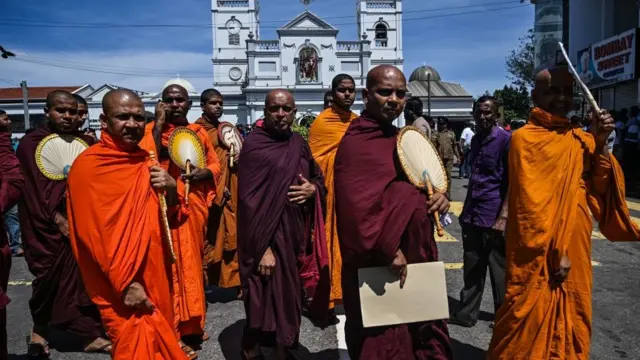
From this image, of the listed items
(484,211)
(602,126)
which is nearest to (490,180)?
(484,211)

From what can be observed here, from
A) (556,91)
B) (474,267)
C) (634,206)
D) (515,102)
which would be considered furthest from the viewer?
(515,102)

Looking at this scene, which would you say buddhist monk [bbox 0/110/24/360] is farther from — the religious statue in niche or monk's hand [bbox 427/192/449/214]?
the religious statue in niche

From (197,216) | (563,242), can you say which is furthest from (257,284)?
(563,242)

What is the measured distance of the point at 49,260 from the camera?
13.4 feet

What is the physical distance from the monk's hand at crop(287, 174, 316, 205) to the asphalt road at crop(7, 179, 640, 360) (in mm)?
1339

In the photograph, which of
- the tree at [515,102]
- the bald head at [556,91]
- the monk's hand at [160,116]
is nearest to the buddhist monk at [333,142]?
the monk's hand at [160,116]

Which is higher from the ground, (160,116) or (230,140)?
(160,116)

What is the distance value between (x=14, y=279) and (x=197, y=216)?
4.13 metres

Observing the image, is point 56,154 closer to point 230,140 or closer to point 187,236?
point 187,236

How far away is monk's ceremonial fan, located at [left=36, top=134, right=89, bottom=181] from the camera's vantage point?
3902 millimetres

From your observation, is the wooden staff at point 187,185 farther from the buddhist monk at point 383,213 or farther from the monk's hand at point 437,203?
the monk's hand at point 437,203

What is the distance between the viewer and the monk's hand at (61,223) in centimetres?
386

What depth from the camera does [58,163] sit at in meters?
3.95

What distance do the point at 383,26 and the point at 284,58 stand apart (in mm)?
14331
